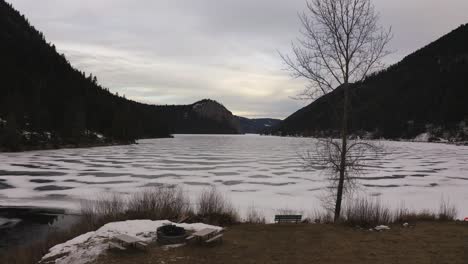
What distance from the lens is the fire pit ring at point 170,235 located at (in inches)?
320

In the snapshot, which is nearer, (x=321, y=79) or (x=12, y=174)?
(x=321, y=79)

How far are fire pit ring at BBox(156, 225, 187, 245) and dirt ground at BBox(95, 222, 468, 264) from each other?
0.24 metres

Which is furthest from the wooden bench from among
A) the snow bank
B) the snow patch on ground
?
the snow patch on ground

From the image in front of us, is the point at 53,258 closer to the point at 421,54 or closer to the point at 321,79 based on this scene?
the point at 321,79

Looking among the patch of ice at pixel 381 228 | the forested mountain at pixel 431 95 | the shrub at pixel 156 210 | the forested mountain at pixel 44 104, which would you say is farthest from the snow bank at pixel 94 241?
the forested mountain at pixel 431 95

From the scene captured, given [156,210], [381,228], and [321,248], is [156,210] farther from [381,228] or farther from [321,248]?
[381,228]

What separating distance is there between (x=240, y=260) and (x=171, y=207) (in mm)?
4987

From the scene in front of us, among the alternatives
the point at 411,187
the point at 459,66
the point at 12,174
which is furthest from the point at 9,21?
the point at 459,66

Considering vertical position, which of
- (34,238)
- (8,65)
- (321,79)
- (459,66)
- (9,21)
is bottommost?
(34,238)

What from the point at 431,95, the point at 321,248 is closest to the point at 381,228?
the point at 321,248

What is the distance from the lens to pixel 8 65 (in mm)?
92000

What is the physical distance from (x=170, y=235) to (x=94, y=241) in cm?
159

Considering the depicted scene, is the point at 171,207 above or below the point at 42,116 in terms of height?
below

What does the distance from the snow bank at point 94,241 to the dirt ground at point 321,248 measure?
427mm
